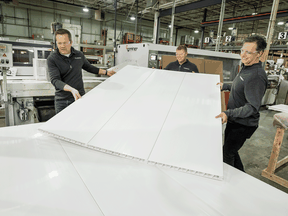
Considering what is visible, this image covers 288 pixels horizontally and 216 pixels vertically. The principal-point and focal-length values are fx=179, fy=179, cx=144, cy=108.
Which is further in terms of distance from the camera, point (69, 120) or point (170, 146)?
point (69, 120)

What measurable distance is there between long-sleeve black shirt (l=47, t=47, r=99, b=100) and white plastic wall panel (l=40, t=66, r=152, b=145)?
13.3 inches

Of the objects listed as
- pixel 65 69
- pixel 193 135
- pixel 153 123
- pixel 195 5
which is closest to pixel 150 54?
pixel 65 69

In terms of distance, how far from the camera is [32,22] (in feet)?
32.1

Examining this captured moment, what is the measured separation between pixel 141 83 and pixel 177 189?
3.97 feet

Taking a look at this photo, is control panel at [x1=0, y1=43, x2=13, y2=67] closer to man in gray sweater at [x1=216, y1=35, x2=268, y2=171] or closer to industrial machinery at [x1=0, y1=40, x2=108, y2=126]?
industrial machinery at [x1=0, y1=40, x2=108, y2=126]

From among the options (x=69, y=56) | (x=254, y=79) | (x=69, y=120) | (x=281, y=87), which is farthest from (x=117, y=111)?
(x=281, y=87)

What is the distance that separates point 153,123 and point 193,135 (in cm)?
30

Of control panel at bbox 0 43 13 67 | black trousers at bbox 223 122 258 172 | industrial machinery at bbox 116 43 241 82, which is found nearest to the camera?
black trousers at bbox 223 122 258 172

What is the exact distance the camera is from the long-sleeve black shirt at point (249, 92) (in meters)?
1.27

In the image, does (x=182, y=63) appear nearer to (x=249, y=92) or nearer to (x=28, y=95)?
(x=249, y=92)

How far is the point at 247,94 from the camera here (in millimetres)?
1297

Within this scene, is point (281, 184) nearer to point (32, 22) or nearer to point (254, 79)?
point (254, 79)

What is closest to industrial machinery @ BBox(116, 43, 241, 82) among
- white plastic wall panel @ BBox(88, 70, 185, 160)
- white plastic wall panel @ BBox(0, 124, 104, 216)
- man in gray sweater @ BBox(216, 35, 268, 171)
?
white plastic wall panel @ BBox(88, 70, 185, 160)

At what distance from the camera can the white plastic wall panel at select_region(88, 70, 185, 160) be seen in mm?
1163
